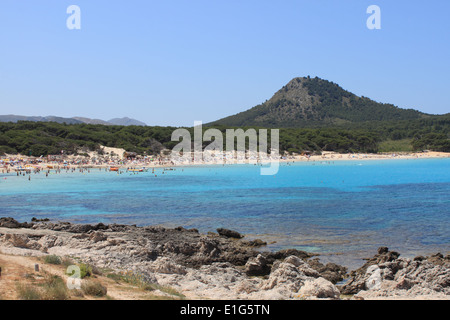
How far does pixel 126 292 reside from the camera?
9203 mm

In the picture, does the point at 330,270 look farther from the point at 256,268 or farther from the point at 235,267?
the point at 235,267

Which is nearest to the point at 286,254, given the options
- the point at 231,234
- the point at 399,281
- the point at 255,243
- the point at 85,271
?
the point at 255,243

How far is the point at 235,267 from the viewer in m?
14.4

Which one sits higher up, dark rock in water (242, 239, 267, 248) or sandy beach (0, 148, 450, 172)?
sandy beach (0, 148, 450, 172)

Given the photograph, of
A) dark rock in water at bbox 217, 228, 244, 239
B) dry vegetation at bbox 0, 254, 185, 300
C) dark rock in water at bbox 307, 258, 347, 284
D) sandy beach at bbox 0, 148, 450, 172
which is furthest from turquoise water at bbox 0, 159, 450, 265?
sandy beach at bbox 0, 148, 450, 172

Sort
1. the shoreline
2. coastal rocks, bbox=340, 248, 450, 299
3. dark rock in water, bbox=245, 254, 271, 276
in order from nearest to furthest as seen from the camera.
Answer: coastal rocks, bbox=340, 248, 450, 299
dark rock in water, bbox=245, 254, 271, 276
the shoreline

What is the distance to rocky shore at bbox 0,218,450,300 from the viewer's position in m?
10.8

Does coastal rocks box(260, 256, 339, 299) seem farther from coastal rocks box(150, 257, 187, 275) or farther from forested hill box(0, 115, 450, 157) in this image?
forested hill box(0, 115, 450, 157)

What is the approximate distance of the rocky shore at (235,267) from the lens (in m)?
10.8

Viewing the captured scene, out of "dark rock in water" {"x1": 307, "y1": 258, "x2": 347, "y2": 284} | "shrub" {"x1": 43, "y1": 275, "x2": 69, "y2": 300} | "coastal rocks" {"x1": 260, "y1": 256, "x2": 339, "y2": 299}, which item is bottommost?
"dark rock in water" {"x1": 307, "y1": 258, "x2": 347, "y2": 284}

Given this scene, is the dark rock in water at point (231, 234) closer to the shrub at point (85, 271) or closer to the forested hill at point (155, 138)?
the shrub at point (85, 271)

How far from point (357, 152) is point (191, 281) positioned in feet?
347

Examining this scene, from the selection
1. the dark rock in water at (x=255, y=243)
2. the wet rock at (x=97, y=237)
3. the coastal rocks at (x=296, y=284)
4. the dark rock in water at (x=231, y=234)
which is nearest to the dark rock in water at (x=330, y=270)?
the coastal rocks at (x=296, y=284)
